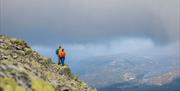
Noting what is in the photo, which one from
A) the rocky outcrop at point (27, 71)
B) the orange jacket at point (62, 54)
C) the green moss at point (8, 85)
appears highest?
the orange jacket at point (62, 54)

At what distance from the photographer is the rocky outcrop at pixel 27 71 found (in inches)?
1136

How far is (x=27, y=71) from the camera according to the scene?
3575cm

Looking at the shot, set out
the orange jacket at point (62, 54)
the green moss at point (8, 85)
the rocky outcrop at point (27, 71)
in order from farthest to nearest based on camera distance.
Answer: the orange jacket at point (62, 54) → the rocky outcrop at point (27, 71) → the green moss at point (8, 85)

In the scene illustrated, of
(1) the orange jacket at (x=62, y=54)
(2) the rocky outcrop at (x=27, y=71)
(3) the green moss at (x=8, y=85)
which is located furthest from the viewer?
(1) the orange jacket at (x=62, y=54)

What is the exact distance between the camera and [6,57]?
39625 mm

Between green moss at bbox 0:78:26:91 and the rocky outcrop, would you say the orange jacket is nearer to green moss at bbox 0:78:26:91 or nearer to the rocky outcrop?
the rocky outcrop

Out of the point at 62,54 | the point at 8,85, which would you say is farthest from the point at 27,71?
the point at 62,54

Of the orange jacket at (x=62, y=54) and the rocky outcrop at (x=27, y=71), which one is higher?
the orange jacket at (x=62, y=54)

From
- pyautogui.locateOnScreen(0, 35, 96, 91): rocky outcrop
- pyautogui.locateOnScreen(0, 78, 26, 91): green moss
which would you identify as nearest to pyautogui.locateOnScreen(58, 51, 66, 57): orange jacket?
pyautogui.locateOnScreen(0, 35, 96, 91): rocky outcrop

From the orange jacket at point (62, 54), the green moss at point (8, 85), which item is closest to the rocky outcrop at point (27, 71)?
the green moss at point (8, 85)

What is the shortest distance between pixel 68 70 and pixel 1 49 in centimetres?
1474

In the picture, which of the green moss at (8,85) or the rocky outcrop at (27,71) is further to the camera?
the rocky outcrop at (27,71)

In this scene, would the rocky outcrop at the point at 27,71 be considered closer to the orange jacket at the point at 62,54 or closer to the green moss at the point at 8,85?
the green moss at the point at 8,85

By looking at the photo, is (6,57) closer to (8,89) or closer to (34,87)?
(34,87)
